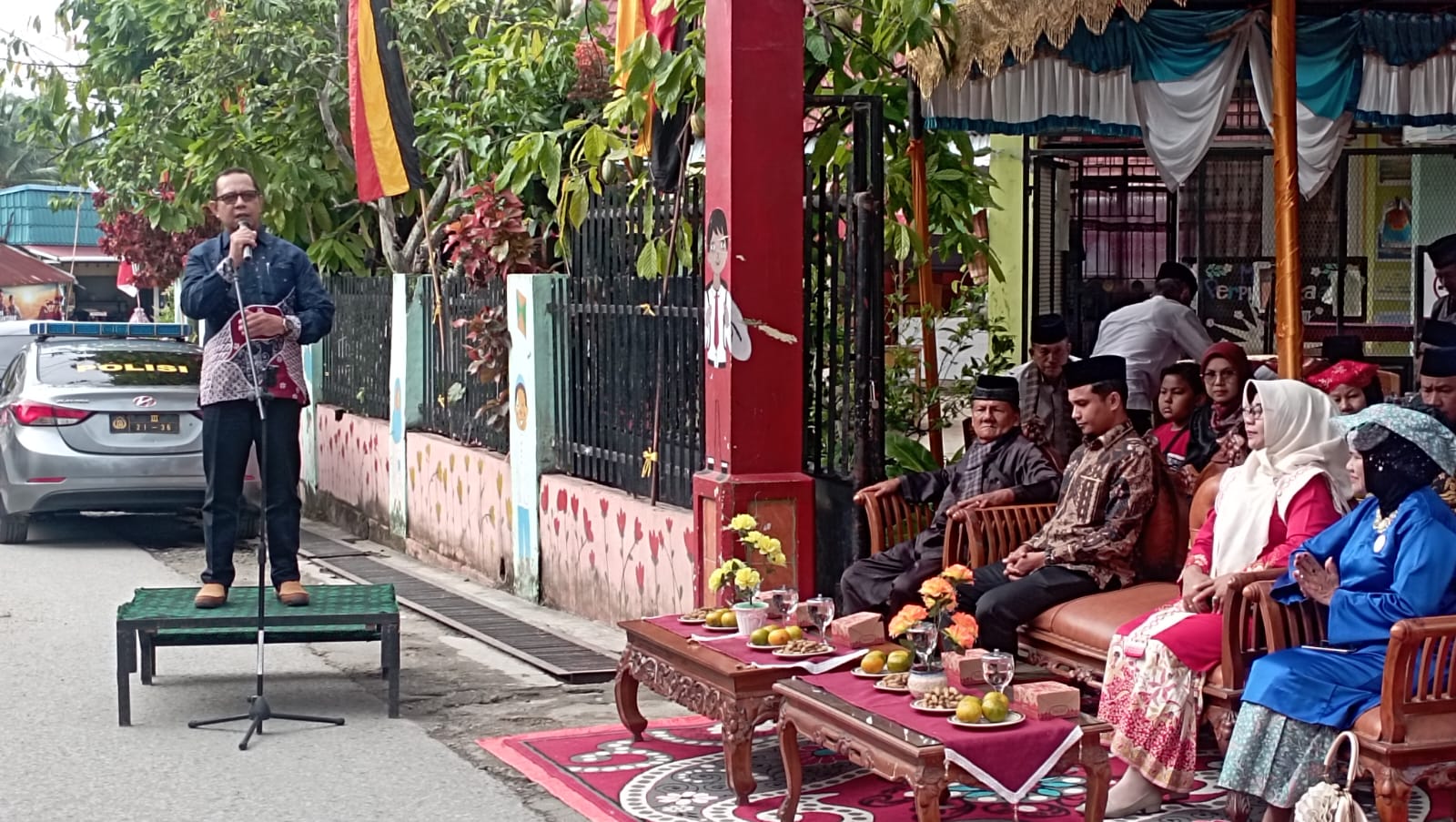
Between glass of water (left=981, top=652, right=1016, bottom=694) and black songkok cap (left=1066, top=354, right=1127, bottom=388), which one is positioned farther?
black songkok cap (left=1066, top=354, right=1127, bottom=388)

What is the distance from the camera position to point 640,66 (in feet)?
29.2

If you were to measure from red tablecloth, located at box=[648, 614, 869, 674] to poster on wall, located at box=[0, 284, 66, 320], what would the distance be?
34.1 meters

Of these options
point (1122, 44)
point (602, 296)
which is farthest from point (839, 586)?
point (1122, 44)

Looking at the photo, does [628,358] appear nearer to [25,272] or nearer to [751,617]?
[751,617]

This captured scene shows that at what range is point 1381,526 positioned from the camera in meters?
5.45

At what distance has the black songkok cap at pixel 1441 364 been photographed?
622 centimetres

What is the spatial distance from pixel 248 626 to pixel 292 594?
370 mm

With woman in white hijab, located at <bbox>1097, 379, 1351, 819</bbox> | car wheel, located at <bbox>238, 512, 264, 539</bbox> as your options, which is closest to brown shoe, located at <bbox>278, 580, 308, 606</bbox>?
woman in white hijab, located at <bbox>1097, 379, 1351, 819</bbox>

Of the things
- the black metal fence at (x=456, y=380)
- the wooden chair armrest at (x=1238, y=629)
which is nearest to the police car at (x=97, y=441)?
the black metal fence at (x=456, y=380)

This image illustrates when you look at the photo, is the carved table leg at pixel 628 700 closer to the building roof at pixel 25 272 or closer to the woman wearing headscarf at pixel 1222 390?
the woman wearing headscarf at pixel 1222 390

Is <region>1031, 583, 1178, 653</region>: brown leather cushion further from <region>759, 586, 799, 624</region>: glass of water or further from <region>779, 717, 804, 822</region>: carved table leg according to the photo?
<region>779, 717, 804, 822</region>: carved table leg

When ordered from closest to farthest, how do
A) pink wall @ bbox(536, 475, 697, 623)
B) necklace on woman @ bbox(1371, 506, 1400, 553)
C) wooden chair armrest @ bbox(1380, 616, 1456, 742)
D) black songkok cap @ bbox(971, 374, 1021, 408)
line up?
wooden chair armrest @ bbox(1380, 616, 1456, 742) < necklace on woman @ bbox(1371, 506, 1400, 553) < black songkok cap @ bbox(971, 374, 1021, 408) < pink wall @ bbox(536, 475, 697, 623)

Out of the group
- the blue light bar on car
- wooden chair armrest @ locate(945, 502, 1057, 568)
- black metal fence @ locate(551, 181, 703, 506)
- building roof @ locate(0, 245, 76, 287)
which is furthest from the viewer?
building roof @ locate(0, 245, 76, 287)

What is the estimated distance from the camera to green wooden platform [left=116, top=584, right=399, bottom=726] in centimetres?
735
